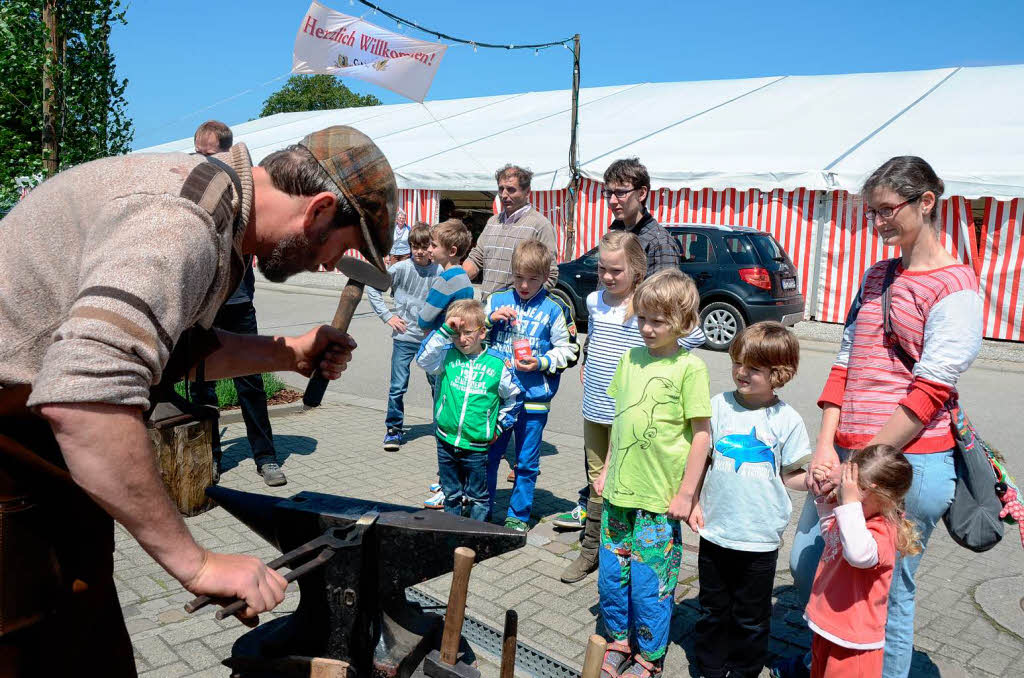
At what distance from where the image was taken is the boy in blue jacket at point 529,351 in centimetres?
450

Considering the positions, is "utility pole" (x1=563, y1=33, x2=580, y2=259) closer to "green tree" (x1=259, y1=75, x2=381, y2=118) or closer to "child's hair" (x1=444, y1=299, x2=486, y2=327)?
"child's hair" (x1=444, y1=299, x2=486, y2=327)

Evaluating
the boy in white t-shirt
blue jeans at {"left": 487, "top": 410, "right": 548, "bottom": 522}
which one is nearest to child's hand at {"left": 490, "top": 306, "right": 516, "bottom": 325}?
blue jeans at {"left": 487, "top": 410, "right": 548, "bottom": 522}

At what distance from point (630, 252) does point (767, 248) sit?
869cm

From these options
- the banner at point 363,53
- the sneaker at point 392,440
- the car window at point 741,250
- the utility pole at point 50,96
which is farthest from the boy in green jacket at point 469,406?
the banner at point 363,53

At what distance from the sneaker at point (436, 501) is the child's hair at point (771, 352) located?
96.1 inches

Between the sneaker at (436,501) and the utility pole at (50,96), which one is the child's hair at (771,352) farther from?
the utility pole at (50,96)

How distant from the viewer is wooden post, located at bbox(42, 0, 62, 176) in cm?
652

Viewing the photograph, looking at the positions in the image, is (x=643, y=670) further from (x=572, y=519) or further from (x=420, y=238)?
(x=420, y=238)

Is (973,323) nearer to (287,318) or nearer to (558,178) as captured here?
(287,318)

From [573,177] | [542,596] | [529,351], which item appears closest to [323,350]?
[542,596]

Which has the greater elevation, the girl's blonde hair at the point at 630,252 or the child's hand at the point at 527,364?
the girl's blonde hair at the point at 630,252

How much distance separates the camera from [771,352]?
10.1 feet

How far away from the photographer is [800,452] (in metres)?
3.10

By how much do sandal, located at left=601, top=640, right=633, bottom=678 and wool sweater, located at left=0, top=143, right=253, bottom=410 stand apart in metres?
2.29
